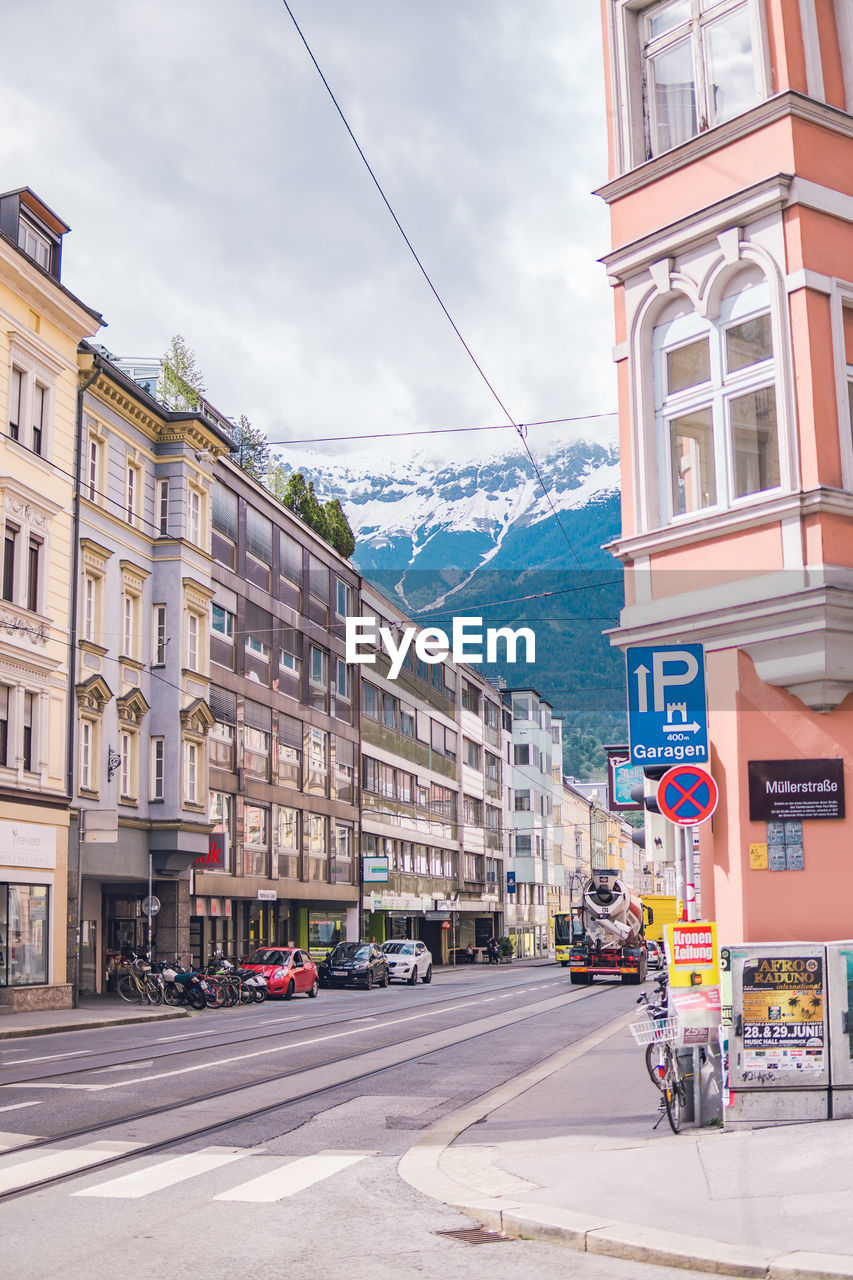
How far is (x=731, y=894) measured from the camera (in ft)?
39.8

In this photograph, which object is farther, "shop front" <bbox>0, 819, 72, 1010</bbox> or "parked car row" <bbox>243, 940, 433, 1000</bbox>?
"parked car row" <bbox>243, 940, 433, 1000</bbox>

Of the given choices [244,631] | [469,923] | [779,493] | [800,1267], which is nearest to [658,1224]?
[800,1267]

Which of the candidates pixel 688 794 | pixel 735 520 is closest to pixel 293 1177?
pixel 688 794

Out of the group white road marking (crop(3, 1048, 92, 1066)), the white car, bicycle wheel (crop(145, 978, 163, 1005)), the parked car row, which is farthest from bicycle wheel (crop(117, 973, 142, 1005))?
white road marking (crop(3, 1048, 92, 1066))

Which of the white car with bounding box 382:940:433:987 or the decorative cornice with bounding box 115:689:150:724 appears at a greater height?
the decorative cornice with bounding box 115:689:150:724

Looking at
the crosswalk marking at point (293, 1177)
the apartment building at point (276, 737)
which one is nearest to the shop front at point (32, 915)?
the apartment building at point (276, 737)

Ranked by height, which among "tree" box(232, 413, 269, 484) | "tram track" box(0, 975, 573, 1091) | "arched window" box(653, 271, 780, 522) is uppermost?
"tree" box(232, 413, 269, 484)

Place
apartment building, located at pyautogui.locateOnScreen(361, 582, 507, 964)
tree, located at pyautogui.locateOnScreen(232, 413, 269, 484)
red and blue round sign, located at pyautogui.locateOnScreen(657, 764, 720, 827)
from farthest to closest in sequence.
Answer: apartment building, located at pyautogui.locateOnScreen(361, 582, 507, 964) → tree, located at pyautogui.locateOnScreen(232, 413, 269, 484) → red and blue round sign, located at pyautogui.locateOnScreen(657, 764, 720, 827)

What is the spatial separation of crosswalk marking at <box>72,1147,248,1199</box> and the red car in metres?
28.4

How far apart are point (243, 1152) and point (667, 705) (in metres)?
5.04

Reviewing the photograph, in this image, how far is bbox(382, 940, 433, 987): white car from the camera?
50281 mm

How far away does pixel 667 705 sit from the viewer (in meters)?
11.9

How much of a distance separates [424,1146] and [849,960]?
3.82 metres

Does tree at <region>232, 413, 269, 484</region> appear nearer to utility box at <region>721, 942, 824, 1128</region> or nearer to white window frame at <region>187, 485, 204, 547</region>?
white window frame at <region>187, 485, 204, 547</region>
